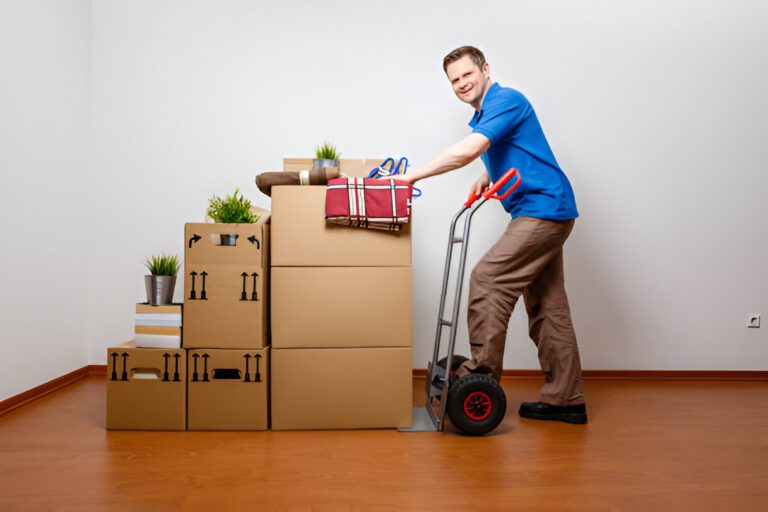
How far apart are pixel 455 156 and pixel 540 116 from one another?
1.20 metres

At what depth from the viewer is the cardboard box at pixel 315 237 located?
6.31 ft

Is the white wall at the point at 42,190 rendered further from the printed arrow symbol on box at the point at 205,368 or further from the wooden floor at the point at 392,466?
the printed arrow symbol on box at the point at 205,368

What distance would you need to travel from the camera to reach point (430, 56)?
9.25 feet

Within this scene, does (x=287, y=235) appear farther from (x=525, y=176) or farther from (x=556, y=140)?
(x=556, y=140)

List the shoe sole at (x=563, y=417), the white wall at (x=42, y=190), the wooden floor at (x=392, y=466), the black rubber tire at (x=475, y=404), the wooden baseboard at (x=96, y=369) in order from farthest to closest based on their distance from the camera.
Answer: the wooden baseboard at (x=96, y=369)
the white wall at (x=42, y=190)
the shoe sole at (x=563, y=417)
the black rubber tire at (x=475, y=404)
the wooden floor at (x=392, y=466)

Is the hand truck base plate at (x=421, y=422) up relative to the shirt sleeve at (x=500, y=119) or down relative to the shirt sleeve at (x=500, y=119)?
down

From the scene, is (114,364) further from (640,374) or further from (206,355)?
(640,374)

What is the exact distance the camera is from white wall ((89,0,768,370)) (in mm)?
2783

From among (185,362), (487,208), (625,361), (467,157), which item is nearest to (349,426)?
(185,362)

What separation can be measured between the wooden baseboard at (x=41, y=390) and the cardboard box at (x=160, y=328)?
25.7 inches

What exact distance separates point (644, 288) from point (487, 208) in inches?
36.2

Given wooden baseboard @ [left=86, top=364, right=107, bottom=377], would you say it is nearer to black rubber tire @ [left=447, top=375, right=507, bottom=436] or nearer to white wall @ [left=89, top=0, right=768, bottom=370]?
white wall @ [left=89, top=0, right=768, bottom=370]

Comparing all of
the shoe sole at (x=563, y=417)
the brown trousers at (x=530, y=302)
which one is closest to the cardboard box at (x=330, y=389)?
the brown trousers at (x=530, y=302)

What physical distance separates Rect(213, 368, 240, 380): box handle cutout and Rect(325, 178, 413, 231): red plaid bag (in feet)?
2.07
